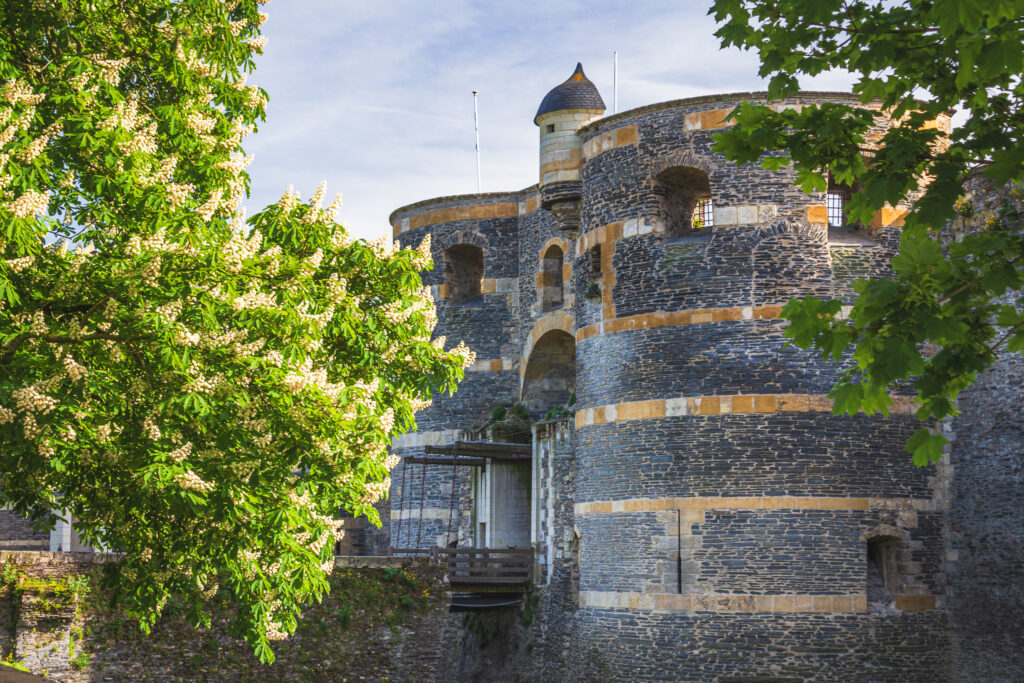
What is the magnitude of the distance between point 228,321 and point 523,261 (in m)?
18.3

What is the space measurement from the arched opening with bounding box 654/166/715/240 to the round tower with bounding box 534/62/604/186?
215cm

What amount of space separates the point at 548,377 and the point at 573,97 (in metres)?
6.99

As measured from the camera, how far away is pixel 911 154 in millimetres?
8195

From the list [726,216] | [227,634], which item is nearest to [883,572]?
[726,216]

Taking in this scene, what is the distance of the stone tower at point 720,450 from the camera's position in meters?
20.4

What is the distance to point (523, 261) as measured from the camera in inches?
1152

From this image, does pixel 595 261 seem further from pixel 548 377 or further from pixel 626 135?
pixel 548 377

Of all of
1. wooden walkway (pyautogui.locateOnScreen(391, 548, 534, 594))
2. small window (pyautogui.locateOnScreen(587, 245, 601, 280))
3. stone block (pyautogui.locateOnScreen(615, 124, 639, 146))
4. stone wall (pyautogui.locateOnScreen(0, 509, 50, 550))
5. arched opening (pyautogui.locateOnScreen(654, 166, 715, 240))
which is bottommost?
wooden walkway (pyautogui.locateOnScreen(391, 548, 534, 594))

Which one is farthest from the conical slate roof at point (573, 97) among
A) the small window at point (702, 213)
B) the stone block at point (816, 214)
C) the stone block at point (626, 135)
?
the stone block at point (816, 214)

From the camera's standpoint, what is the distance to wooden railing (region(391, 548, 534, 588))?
83.8ft

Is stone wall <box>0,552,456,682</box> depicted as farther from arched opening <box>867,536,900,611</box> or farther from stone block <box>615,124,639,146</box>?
stone block <box>615,124,639,146</box>

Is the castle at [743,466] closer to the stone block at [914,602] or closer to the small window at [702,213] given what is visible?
the stone block at [914,602]

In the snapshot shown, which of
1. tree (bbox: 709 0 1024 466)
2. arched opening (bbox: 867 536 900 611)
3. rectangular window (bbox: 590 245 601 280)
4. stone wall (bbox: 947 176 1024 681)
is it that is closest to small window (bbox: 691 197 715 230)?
rectangular window (bbox: 590 245 601 280)

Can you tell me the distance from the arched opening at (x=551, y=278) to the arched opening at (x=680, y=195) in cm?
540
